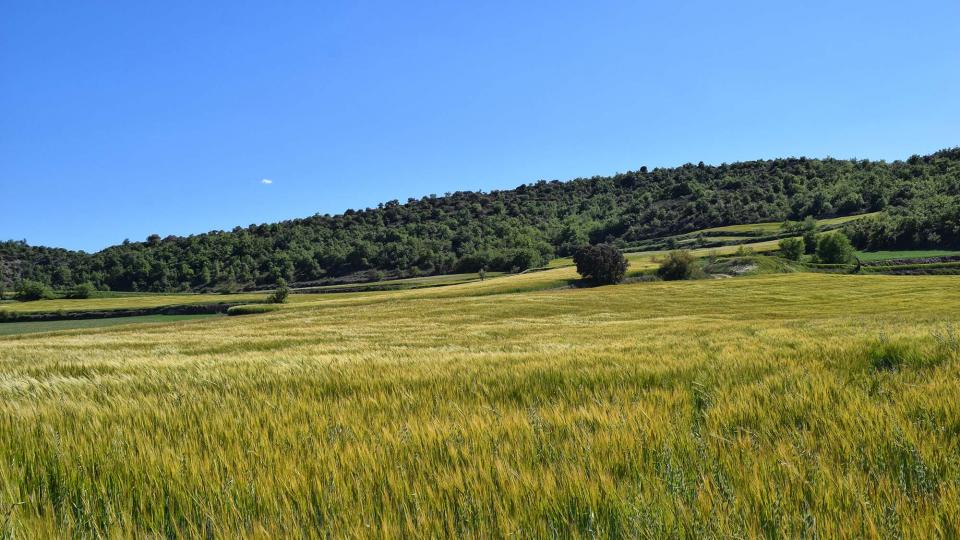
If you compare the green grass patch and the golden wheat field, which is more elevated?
the golden wheat field

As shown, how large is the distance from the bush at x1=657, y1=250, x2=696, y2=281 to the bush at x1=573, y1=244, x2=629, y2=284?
756 cm

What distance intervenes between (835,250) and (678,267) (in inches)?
1425

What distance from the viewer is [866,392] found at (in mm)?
3588

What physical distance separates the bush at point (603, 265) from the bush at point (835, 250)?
42987 millimetres

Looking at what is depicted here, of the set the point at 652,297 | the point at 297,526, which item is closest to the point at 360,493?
the point at 297,526

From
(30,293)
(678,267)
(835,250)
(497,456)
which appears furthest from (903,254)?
(30,293)

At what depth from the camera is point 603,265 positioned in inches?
3450

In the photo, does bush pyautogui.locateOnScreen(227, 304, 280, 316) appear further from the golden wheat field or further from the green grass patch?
the green grass patch

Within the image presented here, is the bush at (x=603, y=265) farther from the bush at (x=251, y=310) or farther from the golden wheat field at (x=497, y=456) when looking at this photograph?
the golden wheat field at (x=497, y=456)

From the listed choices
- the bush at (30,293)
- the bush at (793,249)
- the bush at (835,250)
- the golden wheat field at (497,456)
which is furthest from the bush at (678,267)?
the bush at (30,293)

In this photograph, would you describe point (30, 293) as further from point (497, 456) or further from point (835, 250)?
point (835, 250)

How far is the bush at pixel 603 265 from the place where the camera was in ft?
287

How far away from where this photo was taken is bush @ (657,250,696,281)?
8612cm

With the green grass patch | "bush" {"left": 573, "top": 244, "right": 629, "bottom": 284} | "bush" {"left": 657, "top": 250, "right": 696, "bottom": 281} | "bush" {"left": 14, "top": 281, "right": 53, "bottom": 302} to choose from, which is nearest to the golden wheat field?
"bush" {"left": 573, "top": 244, "right": 629, "bottom": 284}
